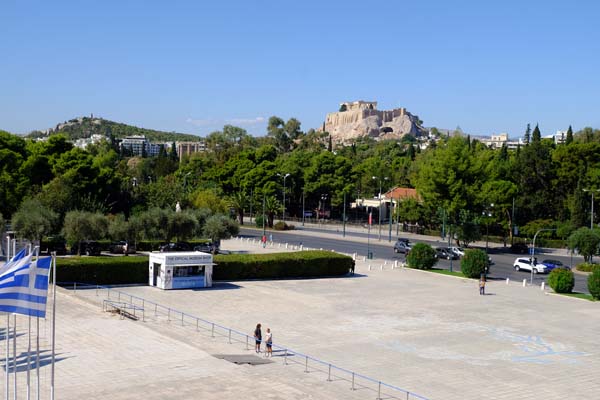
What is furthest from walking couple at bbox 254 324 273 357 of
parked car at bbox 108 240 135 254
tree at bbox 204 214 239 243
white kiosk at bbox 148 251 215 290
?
parked car at bbox 108 240 135 254

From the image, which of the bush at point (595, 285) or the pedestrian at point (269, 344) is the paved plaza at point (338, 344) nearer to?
the pedestrian at point (269, 344)

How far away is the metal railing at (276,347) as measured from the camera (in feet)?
69.7

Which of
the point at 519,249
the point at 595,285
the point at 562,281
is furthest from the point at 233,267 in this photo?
the point at 519,249

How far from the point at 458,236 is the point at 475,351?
42357 millimetres

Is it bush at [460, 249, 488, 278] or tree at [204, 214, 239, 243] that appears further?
tree at [204, 214, 239, 243]

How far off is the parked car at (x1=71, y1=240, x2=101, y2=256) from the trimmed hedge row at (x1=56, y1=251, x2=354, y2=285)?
1160 cm

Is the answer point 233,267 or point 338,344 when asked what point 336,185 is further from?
point 338,344

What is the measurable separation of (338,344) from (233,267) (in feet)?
57.4

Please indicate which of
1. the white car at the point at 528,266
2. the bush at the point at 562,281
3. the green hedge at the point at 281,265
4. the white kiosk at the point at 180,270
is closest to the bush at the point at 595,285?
the bush at the point at 562,281

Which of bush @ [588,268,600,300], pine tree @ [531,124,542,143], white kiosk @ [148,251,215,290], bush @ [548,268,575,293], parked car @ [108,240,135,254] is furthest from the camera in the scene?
pine tree @ [531,124,542,143]

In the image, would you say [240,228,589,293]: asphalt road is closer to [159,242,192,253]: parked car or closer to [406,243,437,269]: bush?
[406,243,437,269]: bush

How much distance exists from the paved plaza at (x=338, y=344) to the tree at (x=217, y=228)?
41.4ft

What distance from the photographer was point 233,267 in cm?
4434

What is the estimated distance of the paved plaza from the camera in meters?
21.0
